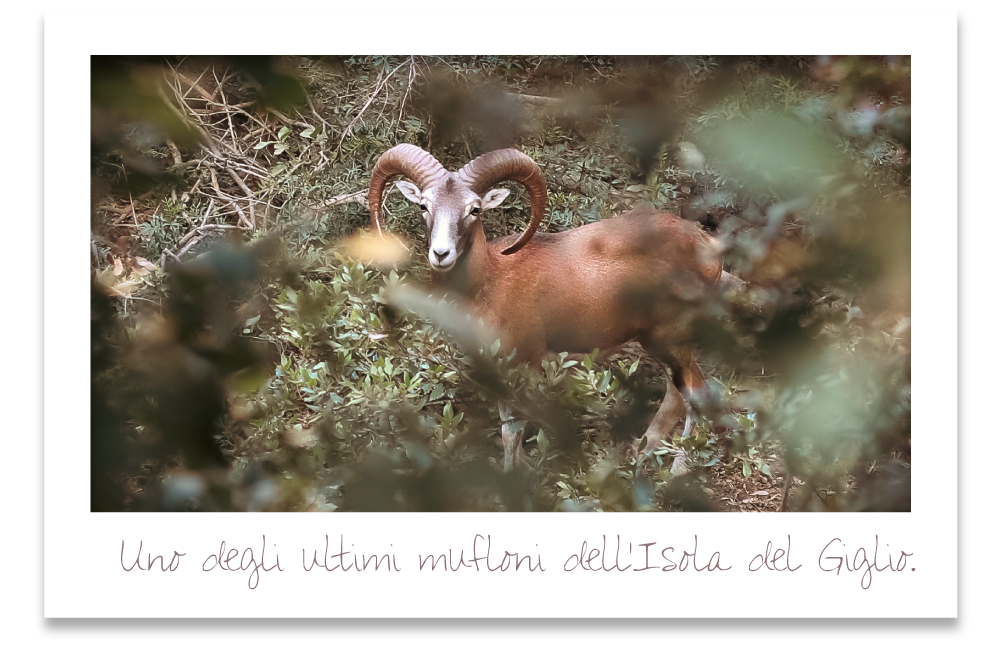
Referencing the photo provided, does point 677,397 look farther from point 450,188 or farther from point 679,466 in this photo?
point 450,188

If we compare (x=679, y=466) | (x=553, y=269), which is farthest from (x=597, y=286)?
(x=679, y=466)

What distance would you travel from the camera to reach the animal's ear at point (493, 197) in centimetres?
331

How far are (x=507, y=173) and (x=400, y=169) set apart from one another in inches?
17.9

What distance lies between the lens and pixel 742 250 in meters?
2.38

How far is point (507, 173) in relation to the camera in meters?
3.23

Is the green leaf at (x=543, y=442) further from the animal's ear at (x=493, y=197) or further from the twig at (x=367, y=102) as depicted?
the twig at (x=367, y=102)

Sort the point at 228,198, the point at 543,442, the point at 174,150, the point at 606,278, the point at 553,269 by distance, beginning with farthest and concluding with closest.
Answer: the point at 553,269 → the point at 606,278 → the point at 228,198 → the point at 543,442 → the point at 174,150

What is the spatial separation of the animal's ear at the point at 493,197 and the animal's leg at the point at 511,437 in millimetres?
1014

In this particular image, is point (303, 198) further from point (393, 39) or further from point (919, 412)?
point (919, 412)

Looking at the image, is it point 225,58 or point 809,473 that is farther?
point 225,58

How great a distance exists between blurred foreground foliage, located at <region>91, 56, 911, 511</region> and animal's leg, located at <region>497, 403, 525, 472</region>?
47 mm

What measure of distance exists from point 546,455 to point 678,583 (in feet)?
2.43

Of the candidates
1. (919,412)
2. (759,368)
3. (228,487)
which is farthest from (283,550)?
(919,412)

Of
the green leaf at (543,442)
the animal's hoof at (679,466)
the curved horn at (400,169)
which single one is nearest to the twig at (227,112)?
the curved horn at (400,169)
